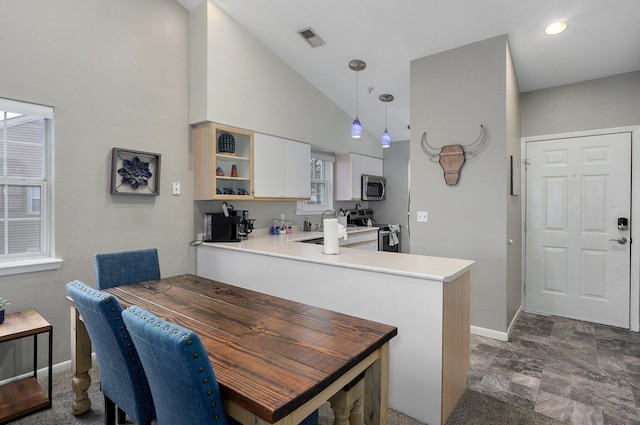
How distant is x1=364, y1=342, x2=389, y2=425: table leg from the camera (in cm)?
143

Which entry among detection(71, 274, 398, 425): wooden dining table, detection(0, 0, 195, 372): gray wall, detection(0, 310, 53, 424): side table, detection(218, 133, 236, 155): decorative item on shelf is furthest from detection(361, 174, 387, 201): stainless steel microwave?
detection(0, 310, 53, 424): side table

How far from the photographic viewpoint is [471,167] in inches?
129

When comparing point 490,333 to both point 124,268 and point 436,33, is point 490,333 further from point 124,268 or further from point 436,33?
point 124,268

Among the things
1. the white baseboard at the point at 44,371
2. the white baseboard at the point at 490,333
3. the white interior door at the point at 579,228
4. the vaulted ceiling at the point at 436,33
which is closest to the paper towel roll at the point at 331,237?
the white baseboard at the point at 490,333

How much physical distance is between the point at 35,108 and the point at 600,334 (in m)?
5.24

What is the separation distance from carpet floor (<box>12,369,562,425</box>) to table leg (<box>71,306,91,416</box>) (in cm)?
8

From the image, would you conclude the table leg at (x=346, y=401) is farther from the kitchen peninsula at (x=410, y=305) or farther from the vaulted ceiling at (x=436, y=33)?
Result: the vaulted ceiling at (x=436, y=33)

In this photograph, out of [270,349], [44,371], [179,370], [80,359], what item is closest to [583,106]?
[270,349]

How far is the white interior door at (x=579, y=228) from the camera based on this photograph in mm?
3500

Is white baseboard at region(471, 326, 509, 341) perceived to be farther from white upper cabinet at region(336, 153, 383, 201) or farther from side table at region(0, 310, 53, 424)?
side table at region(0, 310, 53, 424)

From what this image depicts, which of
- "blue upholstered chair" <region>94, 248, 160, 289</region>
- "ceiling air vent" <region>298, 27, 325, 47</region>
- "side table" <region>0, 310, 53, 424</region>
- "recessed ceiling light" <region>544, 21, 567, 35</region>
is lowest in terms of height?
"side table" <region>0, 310, 53, 424</region>

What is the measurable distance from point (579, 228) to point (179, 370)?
4.21 m

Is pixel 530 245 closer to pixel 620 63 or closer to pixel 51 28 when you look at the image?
pixel 620 63

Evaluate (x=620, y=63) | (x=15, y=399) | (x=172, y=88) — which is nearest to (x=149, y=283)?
(x=15, y=399)
